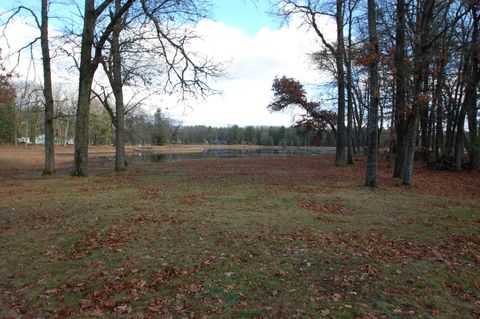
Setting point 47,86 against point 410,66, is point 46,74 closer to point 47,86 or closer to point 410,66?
point 47,86

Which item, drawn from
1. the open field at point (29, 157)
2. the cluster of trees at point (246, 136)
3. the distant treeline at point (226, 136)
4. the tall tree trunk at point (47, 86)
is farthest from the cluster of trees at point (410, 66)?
the cluster of trees at point (246, 136)

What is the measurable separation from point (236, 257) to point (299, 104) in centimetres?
2833

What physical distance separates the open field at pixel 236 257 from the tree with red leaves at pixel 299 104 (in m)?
22.0

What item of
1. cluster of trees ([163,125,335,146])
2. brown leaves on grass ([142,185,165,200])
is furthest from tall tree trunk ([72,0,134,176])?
cluster of trees ([163,125,335,146])

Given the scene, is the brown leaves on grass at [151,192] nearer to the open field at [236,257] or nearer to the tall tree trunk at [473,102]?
the open field at [236,257]

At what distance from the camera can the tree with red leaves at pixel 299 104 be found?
3141 cm

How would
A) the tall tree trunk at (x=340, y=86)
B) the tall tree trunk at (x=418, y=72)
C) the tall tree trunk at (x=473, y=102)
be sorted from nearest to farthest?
1. the tall tree trunk at (x=418, y=72)
2. the tall tree trunk at (x=473, y=102)
3. the tall tree trunk at (x=340, y=86)

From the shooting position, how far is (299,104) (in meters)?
32.6

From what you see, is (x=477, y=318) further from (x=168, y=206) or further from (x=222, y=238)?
(x=168, y=206)

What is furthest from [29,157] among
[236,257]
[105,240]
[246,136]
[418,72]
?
[246,136]

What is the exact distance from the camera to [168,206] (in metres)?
9.31

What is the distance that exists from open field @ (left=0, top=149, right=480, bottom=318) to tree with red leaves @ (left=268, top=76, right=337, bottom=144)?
22.0m

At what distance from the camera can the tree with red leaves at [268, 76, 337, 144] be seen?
3141 centimetres

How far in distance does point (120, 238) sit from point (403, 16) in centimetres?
1334
